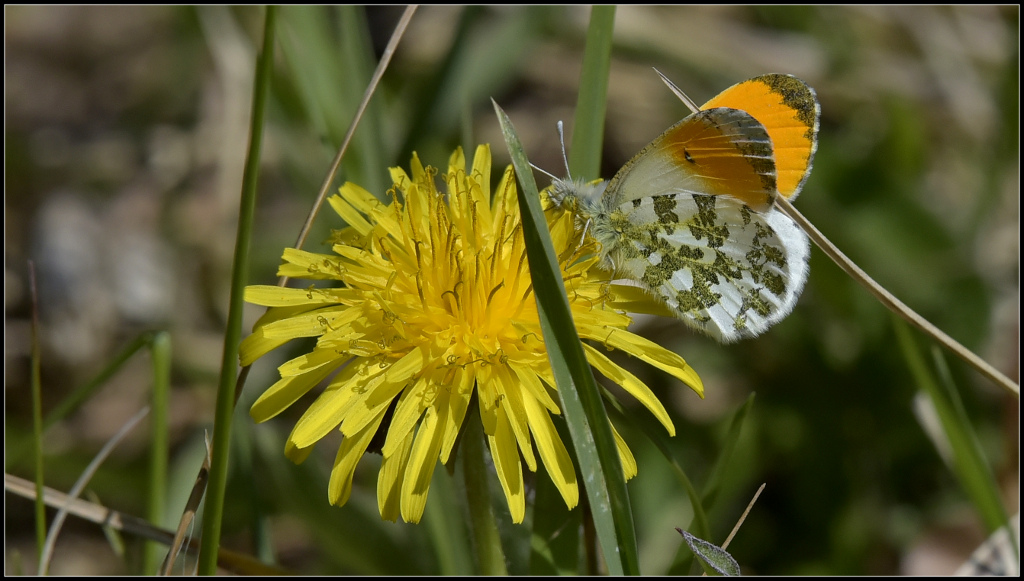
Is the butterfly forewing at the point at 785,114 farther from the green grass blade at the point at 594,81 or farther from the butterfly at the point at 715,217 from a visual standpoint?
the green grass blade at the point at 594,81

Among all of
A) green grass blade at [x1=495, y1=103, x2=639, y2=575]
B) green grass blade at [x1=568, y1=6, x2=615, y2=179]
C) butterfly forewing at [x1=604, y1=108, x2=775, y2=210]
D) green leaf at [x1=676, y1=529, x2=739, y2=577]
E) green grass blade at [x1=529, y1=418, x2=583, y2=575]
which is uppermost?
green grass blade at [x1=568, y1=6, x2=615, y2=179]

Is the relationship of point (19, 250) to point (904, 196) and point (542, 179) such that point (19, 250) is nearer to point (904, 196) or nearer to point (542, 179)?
point (542, 179)

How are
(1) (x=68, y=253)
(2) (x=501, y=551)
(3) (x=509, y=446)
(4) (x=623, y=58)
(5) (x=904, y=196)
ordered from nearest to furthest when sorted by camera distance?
1. (3) (x=509, y=446)
2. (2) (x=501, y=551)
3. (5) (x=904, y=196)
4. (1) (x=68, y=253)
5. (4) (x=623, y=58)

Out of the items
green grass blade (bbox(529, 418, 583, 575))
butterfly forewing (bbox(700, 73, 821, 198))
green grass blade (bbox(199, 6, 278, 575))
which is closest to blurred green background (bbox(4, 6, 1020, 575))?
green grass blade (bbox(529, 418, 583, 575))

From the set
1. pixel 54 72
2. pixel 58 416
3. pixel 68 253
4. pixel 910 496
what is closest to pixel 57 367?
pixel 68 253

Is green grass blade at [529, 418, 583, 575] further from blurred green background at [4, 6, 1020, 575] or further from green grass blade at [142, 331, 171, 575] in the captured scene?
green grass blade at [142, 331, 171, 575]
